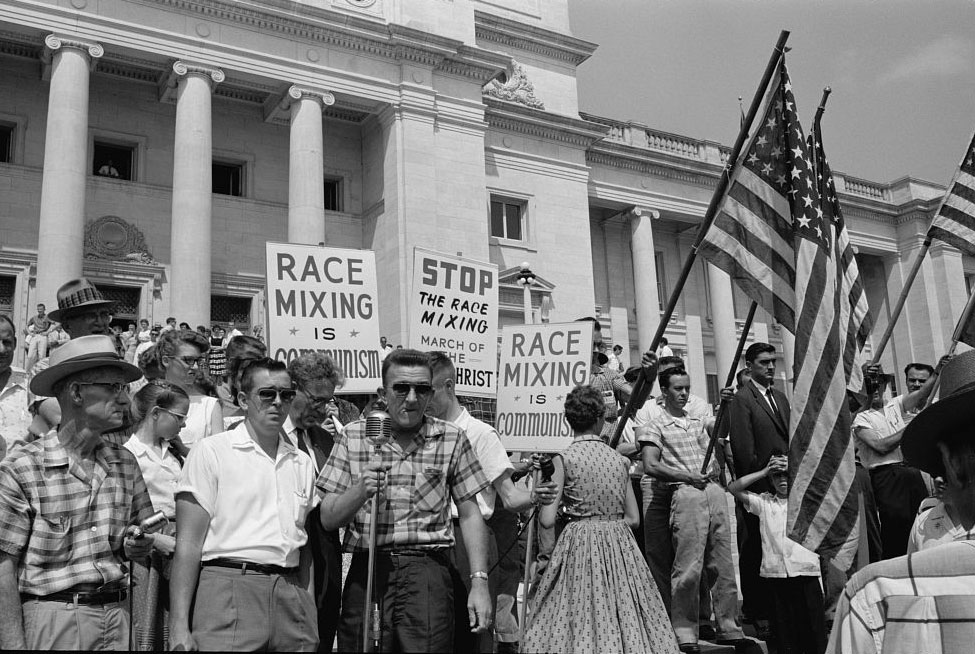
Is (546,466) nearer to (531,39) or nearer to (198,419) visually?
(198,419)

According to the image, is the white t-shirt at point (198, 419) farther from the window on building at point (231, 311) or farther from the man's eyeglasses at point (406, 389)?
the window on building at point (231, 311)

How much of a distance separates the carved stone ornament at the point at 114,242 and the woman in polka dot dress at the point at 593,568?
2029cm

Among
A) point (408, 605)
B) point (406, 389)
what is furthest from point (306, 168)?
point (408, 605)

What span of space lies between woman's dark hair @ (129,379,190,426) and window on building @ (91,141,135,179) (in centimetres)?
2101

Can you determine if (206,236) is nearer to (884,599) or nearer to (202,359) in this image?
(202,359)

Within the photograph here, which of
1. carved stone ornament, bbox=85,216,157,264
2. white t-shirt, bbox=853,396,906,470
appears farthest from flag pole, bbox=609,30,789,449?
carved stone ornament, bbox=85,216,157,264

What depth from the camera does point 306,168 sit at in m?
23.3

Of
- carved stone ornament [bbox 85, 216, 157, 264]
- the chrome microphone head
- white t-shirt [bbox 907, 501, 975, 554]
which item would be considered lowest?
white t-shirt [bbox 907, 501, 975, 554]

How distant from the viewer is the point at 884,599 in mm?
2279

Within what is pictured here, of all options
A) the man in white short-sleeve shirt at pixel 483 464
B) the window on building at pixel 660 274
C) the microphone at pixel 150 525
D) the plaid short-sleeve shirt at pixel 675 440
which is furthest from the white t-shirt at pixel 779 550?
the window on building at pixel 660 274

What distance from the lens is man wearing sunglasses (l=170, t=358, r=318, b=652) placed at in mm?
4016

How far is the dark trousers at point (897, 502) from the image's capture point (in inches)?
304

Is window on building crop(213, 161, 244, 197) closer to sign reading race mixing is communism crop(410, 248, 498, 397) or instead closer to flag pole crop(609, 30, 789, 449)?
sign reading race mixing is communism crop(410, 248, 498, 397)

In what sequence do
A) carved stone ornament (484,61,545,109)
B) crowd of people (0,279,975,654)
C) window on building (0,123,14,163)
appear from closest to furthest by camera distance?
crowd of people (0,279,975,654)
window on building (0,123,14,163)
carved stone ornament (484,61,545,109)
